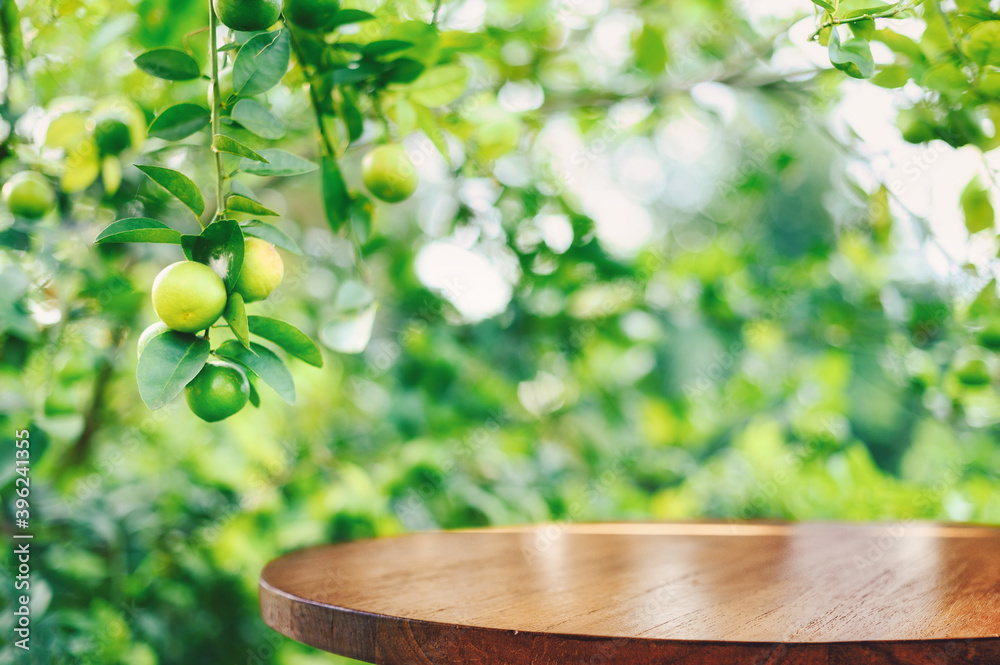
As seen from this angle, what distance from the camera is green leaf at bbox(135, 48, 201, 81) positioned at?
565mm

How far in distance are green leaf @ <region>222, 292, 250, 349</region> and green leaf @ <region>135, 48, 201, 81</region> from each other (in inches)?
9.7

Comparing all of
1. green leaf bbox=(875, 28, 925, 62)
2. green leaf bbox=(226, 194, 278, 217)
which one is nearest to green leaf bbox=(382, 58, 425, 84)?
green leaf bbox=(226, 194, 278, 217)

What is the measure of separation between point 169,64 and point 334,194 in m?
0.18

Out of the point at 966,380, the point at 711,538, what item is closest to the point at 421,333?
the point at 711,538

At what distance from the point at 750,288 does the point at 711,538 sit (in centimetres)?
57

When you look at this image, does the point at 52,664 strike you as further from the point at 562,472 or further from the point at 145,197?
the point at 562,472

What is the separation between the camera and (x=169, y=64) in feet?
1.89

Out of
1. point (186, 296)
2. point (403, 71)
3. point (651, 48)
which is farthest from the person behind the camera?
point (651, 48)

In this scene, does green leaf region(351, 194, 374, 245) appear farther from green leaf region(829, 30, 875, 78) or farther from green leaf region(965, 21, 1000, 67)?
green leaf region(965, 21, 1000, 67)

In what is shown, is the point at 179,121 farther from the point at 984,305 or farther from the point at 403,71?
the point at 984,305

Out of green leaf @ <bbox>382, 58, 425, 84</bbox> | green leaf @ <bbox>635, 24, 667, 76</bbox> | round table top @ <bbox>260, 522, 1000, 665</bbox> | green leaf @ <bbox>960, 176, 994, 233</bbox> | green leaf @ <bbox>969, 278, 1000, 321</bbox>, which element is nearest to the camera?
round table top @ <bbox>260, 522, 1000, 665</bbox>

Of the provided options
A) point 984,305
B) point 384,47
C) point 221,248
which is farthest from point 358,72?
point 984,305

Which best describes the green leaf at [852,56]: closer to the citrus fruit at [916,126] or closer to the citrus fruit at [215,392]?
the citrus fruit at [916,126]

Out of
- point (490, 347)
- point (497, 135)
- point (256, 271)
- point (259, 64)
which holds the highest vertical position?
point (259, 64)
